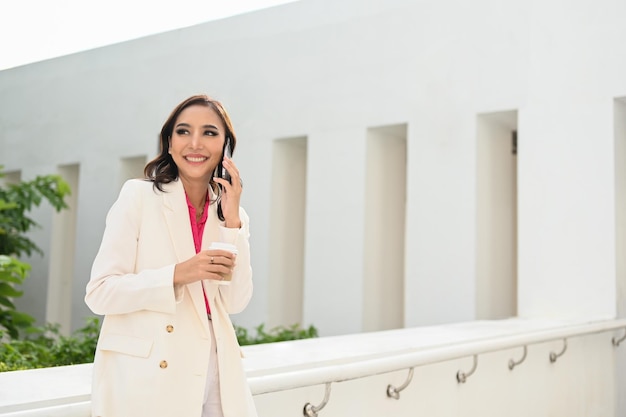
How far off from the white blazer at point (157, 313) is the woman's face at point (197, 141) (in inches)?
A: 2.3

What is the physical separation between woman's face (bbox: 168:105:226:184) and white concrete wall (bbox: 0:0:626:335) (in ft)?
13.5

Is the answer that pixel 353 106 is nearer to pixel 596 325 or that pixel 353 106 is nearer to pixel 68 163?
pixel 596 325

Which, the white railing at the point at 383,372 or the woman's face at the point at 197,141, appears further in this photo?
the white railing at the point at 383,372

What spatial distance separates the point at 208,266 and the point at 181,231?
6.7 inches

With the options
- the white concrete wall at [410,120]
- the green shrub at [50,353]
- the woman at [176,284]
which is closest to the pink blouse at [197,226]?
the woman at [176,284]

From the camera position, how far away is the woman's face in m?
1.64

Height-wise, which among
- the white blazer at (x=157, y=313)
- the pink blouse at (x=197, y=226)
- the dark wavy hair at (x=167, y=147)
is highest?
the dark wavy hair at (x=167, y=147)

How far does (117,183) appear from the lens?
26.8ft

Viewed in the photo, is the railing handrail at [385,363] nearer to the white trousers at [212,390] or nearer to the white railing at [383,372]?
the white railing at [383,372]

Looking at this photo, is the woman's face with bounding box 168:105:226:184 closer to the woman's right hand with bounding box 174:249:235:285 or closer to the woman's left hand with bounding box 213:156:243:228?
the woman's left hand with bounding box 213:156:243:228

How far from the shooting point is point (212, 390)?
5.33 feet

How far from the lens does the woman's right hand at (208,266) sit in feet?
4.85

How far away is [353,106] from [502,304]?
2.12m

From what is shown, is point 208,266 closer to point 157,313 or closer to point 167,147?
point 157,313
